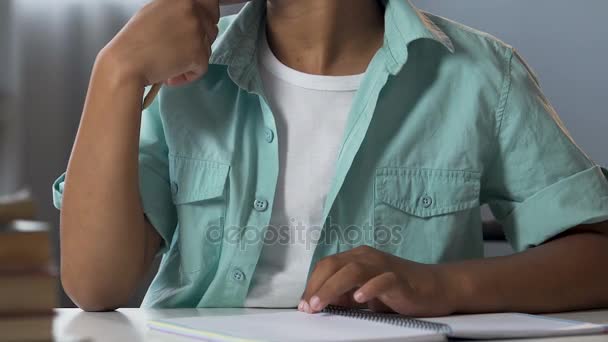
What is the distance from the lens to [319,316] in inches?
30.8

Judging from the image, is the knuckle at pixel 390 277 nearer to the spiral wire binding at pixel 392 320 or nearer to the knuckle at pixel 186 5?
the spiral wire binding at pixel 392 320

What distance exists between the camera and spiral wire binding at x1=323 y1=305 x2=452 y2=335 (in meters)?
0.69

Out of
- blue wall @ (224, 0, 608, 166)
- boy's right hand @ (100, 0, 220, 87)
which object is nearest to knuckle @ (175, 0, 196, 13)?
boy's right hand @ (100, 0, 220, 87)

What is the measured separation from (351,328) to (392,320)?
6cm

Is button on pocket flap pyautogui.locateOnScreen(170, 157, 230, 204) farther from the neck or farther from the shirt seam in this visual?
the shirt seam

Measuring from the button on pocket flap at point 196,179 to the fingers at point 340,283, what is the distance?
28cm

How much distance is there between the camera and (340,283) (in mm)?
825

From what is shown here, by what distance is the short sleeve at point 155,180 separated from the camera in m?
1.08

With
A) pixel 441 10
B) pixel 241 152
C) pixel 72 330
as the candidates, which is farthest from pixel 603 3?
pixel 72 330

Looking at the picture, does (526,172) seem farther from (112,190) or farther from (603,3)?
(603,3)

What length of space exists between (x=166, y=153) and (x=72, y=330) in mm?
402

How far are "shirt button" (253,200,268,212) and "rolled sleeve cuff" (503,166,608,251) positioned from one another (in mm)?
302

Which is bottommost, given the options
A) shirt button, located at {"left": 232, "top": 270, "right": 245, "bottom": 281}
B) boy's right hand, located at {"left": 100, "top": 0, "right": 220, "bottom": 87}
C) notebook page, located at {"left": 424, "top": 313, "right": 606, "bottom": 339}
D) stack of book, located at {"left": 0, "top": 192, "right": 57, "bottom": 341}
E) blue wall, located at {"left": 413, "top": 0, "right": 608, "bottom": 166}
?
blue wall, located at {"left": 413, "top": 0, "right": 608, "bottom": 166}

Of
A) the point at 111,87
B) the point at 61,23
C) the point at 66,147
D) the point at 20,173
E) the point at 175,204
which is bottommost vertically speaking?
the point at 66,147
